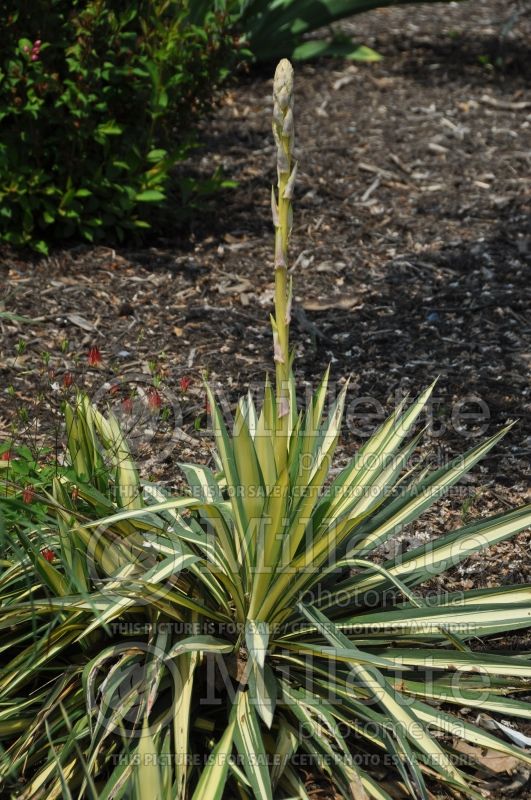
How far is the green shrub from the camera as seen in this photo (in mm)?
4379

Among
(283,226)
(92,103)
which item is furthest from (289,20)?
(283,226)

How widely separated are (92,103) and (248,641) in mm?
3112

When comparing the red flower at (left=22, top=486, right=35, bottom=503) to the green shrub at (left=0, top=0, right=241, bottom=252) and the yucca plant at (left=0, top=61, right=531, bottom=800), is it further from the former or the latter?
the green shrub at (left=0, top=0, right=241, bottom=252)

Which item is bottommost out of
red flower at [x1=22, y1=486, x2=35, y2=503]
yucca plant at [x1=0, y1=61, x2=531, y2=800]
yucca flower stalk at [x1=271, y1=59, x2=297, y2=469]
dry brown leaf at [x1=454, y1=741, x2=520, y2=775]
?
dry brown leaf at [x1=454, y1=741, x2=520, y2=775]

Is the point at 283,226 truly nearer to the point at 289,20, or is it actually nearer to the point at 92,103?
the point at 92,103

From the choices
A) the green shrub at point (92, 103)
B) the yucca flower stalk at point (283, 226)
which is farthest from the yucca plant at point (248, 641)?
the green shrub at point (92, 103)

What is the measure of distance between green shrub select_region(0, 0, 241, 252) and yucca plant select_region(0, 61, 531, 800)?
7.06 feet

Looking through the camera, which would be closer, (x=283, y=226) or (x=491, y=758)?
(x=283, y=226)

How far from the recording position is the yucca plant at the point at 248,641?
7.32ft

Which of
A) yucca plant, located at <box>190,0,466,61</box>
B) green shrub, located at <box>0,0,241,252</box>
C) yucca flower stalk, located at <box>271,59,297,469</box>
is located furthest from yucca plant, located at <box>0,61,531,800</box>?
yucca plant, located at <box>190,0,466,61</box>

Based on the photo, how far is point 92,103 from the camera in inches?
180

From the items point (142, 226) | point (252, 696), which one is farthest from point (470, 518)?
point (142, 226)

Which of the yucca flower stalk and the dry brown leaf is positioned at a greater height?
the yucca flower stalk

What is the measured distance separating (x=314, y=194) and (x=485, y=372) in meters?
1.94
